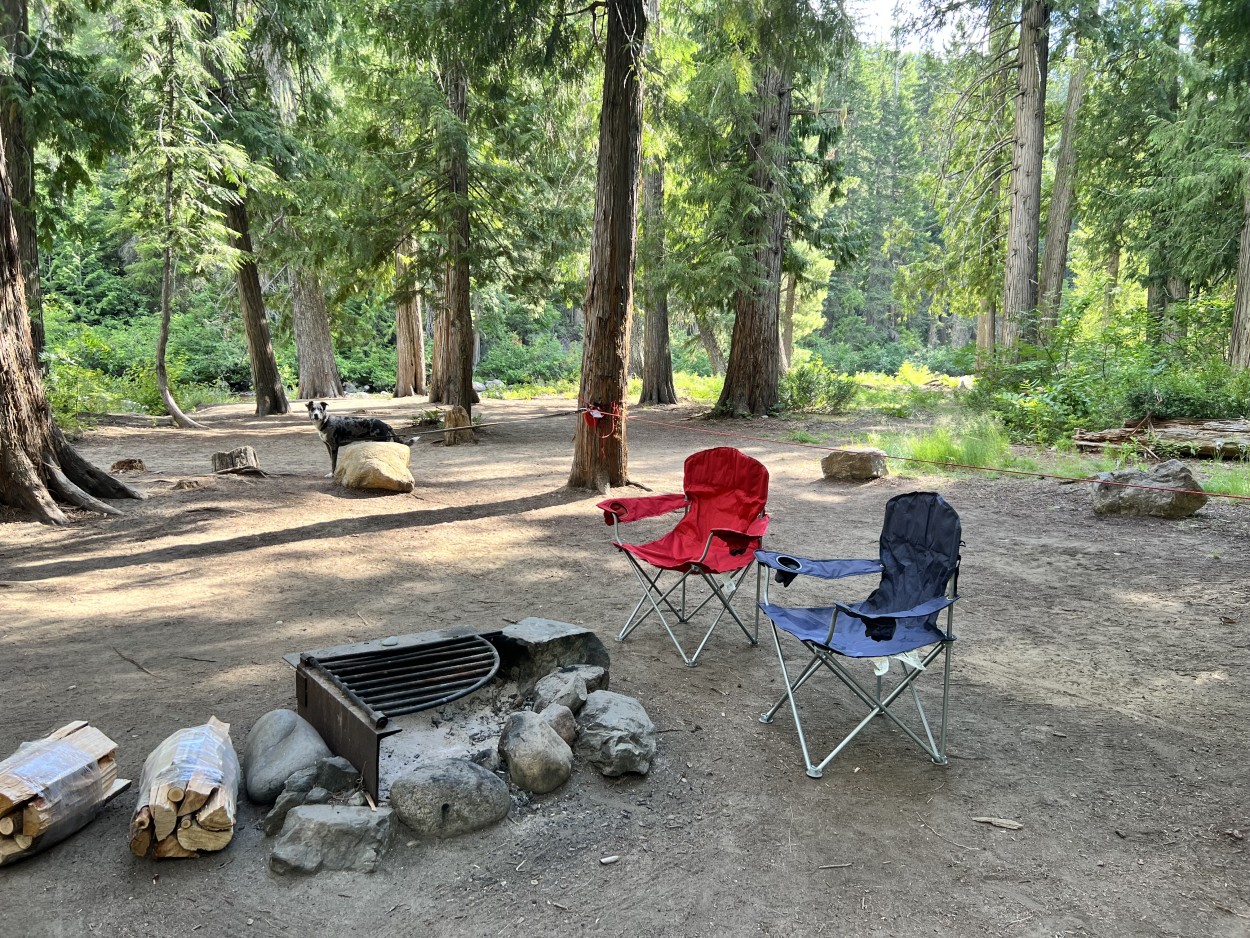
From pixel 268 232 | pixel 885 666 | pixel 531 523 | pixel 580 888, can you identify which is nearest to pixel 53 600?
pixel 531 523

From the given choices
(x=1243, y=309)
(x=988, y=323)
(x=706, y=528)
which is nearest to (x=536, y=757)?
(x=706, y=528)

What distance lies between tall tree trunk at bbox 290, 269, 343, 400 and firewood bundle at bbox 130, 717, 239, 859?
15.6m

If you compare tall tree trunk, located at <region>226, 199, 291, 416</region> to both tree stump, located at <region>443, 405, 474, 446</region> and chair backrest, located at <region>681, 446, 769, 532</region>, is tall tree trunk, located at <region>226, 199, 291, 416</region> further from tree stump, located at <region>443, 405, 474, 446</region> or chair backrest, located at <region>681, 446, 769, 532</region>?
chair backrest, located at <region>681, 446, 769, 532</region>

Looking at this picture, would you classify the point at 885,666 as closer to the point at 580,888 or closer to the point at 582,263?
the point at 580,888

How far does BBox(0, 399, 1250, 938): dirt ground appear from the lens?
224cm

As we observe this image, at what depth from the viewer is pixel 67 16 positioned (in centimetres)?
1089

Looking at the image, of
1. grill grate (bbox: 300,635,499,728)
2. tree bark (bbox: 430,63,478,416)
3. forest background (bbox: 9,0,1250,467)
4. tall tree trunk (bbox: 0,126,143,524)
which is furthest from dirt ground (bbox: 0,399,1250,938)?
tree bark (bbox: 430,63,478,416)

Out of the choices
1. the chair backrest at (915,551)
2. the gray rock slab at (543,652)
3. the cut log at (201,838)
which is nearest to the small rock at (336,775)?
the cut log at (201,838)

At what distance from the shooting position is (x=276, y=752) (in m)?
2.79

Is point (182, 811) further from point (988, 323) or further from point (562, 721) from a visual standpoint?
point (988, 323)

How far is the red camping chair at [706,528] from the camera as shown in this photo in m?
4.00

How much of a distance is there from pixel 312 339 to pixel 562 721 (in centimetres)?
1695

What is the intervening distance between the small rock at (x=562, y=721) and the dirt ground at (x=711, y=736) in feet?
0.44

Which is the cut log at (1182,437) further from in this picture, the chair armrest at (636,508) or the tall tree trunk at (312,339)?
the tall tree trunk at (312,339)
